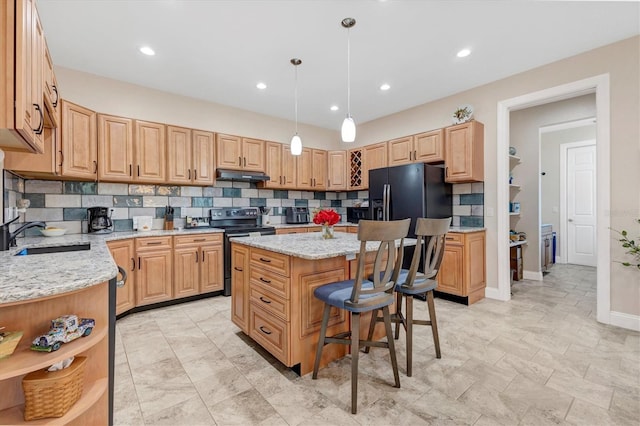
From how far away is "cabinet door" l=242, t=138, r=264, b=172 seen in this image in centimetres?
443

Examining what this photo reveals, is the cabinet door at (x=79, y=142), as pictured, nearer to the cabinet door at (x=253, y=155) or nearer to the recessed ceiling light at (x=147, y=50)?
the recessed ceiling light at (x=147, y=50)

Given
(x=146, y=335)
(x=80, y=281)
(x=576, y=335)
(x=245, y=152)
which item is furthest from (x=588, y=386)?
(x=245, y=152)

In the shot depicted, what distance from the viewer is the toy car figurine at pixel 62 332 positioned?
103cm

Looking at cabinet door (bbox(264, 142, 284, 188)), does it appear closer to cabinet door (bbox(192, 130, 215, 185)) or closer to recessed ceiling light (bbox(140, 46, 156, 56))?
cabinet door (bbox(192, 130, 215, 185))

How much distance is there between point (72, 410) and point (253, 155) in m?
3.83

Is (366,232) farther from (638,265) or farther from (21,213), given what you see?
(21,213)

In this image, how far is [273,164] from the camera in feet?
15.7

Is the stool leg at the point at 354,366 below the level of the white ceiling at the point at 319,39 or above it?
below

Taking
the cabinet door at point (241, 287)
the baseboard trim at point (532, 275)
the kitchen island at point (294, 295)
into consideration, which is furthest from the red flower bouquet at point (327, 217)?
the baseboard trim at point (532, 275)

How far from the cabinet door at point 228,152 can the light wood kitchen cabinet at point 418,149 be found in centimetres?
242

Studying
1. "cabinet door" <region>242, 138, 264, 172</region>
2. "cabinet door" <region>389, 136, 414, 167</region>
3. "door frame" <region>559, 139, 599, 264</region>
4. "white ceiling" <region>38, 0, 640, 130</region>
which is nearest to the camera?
"white ceiling" <region>38, 0, 640, 130</region>

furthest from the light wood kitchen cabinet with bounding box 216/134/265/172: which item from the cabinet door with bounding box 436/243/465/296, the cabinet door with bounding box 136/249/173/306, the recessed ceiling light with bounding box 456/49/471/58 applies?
the cabinet door with bounding box 436/243/465/296

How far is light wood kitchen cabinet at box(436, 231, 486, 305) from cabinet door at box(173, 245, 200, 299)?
3.16m

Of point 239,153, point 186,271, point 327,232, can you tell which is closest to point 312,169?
point 239,153
